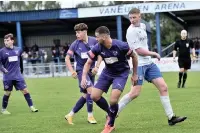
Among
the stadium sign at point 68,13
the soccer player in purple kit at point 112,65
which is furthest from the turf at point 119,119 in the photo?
the stadium sign at point 68,13

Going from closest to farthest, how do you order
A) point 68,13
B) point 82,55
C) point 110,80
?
point 110,80, point 82,55, point 68,13

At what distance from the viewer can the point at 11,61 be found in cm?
1112

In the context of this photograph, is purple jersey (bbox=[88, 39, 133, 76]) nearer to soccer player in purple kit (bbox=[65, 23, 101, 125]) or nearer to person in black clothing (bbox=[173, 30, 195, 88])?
soccer player in purple kit (bbox=[65, 23, 101, 125])

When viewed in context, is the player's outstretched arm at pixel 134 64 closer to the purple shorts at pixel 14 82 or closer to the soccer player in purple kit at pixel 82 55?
the soccer player in purple kit at pixel 82 55

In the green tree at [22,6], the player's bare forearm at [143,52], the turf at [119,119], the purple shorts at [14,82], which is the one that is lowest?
the turf at [119,119]

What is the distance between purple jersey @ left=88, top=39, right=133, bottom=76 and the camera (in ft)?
24.3

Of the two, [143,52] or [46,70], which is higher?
[143,52]

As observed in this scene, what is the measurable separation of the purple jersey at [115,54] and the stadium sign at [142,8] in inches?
1124

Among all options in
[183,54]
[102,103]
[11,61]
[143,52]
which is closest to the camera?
[143,52]

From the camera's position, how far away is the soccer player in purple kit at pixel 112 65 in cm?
736

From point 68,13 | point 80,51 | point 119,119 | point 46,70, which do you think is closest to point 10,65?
point 80,51

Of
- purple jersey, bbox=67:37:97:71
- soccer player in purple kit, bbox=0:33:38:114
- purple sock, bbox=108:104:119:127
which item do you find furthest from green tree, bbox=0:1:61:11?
purple sock, bbox=108:104:119:127

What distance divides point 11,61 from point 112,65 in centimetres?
432

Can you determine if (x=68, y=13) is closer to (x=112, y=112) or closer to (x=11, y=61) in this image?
(x=11, y=61)
